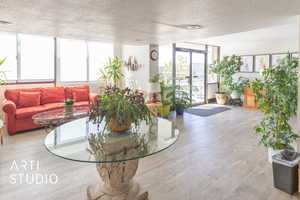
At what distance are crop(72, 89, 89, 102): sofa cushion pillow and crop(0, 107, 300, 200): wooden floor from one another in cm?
152

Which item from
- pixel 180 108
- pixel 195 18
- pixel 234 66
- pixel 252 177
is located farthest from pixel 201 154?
pixel 234 66

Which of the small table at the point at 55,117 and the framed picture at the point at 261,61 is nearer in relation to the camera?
the small table at the point at 55,117

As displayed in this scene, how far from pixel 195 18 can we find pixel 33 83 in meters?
4.49

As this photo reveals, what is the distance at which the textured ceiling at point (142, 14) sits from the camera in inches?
91.7

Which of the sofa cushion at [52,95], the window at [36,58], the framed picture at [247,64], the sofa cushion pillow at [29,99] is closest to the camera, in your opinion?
the sofa cushion pillow at [29,99]

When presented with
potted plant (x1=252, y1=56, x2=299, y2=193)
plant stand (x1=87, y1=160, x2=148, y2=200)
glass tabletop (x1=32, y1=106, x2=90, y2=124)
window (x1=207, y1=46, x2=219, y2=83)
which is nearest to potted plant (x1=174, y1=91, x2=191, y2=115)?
window (x1=207, y1=46, x2=219, y2=83)

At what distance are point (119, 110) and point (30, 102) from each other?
12.4 ft

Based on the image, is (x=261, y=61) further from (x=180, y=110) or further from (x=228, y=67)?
(x=180, y=110)

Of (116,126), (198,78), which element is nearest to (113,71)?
(198,78)

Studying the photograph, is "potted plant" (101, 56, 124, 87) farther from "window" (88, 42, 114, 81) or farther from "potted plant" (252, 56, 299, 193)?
"potted plant" (252, 56, 299, 193)

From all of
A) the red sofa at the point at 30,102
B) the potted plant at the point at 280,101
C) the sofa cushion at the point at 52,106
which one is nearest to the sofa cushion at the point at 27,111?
the red sofa at the point at 30,102

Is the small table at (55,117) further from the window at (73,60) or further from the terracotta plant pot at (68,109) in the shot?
the window at (73,60)

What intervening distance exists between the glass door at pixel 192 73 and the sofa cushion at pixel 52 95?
11.5 ft

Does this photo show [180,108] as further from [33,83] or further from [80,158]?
[80,158]
